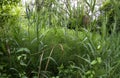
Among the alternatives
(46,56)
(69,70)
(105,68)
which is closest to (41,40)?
(46,56)

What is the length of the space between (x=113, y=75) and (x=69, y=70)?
0.50 metres

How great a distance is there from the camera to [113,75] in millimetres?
3418

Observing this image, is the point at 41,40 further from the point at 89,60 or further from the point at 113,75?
the point at 113,75

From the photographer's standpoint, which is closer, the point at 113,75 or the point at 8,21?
the point at 113,75

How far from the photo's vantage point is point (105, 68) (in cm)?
344

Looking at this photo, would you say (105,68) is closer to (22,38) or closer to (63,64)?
(63,64)

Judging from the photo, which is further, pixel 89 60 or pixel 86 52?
pixel 86 52

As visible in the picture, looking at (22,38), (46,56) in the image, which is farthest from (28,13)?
(46,56)

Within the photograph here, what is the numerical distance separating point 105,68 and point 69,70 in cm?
41

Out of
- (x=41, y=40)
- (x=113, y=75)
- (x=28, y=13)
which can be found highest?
(x=28, y=13)

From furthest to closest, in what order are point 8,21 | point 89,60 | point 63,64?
point 8,21 → point 63,64 → point 89,60

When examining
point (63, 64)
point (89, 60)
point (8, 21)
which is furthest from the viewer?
point (8, 21)

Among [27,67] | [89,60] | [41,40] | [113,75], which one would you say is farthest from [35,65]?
[113,75]

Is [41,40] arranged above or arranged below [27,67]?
above
